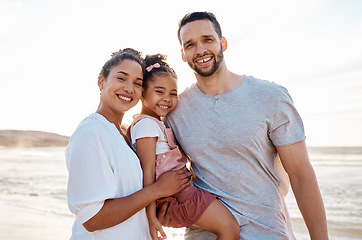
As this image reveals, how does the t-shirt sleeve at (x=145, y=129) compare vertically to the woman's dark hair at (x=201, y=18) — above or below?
below

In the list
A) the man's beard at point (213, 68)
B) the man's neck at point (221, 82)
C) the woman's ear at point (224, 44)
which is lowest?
the man's neck at point (221, 82)

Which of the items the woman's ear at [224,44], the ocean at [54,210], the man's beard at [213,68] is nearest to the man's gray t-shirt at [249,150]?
the man's beard at [213,68]

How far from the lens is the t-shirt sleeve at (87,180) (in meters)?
2.05

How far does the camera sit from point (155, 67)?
10.2ft

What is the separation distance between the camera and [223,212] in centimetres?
257

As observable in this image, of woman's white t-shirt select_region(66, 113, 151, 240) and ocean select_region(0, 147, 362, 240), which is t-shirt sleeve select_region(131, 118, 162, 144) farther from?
ocean select_region(0, 147, 362, 240)

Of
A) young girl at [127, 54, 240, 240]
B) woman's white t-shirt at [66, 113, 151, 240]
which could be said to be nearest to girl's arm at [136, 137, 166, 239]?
young girl at [127, 54, 240, 240]

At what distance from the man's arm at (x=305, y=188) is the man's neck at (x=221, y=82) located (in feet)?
2.10

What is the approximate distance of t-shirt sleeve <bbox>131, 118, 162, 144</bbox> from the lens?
8.67 ft

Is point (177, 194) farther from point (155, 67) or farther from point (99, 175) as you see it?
point (155, 67)

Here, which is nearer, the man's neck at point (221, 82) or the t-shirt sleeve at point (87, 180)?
the t-shirt sleeve at point (87, 180)

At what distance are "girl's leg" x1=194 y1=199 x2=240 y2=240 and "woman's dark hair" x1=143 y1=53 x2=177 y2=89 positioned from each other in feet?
4.01

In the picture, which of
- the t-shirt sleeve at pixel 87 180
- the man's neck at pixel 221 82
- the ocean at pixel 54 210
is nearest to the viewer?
the t-shirt sleeve at pixel 87 180

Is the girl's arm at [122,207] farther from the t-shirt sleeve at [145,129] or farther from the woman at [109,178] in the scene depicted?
the t-shirt sleeve at [145,129]
